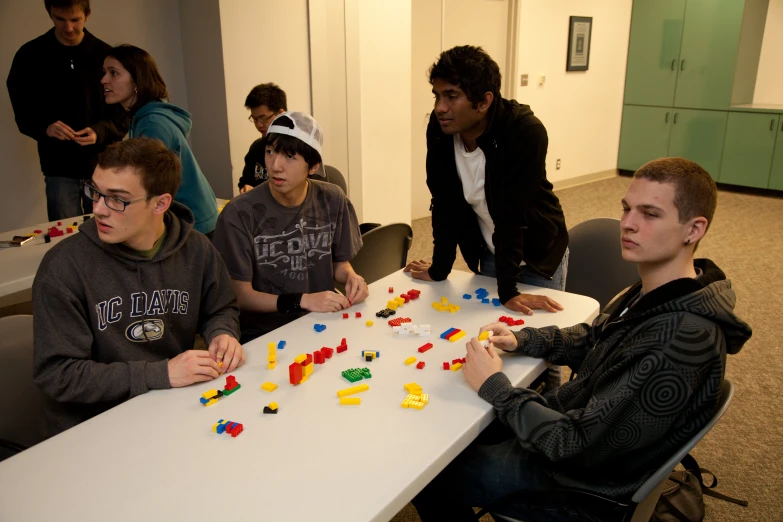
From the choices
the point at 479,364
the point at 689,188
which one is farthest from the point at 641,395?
the point at 689,188

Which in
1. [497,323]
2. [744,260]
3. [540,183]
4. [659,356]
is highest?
[540,183]

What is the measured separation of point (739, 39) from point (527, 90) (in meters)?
2.61

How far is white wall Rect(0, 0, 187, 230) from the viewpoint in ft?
12.9

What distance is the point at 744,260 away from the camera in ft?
16.8

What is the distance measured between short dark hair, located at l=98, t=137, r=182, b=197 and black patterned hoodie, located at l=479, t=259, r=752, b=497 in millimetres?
1088

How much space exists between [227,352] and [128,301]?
1.02ft

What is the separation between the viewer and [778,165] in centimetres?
712

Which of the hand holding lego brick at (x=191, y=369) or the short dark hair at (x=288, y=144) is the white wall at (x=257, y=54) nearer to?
the short dark hair at (x=288, y=144)

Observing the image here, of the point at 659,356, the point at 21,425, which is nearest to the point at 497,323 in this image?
the point at 659,356

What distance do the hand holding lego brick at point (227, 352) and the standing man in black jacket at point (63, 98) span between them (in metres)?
2.33

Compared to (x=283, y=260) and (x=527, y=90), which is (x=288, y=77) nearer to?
(x=283, y=260)

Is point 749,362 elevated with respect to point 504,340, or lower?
lower

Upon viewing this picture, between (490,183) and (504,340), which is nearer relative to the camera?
(504,340)

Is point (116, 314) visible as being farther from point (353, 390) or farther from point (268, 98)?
point (268, 98)
